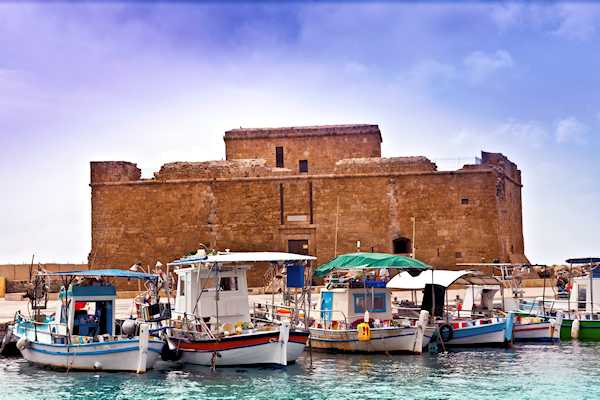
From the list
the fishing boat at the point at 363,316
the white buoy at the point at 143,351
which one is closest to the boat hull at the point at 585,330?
the fishing boat at the point at 363,316

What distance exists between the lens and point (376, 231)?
31609 mm

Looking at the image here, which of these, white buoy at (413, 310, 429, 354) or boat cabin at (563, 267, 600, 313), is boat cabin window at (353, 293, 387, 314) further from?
boat cabin at (563, 267, 600, 313)

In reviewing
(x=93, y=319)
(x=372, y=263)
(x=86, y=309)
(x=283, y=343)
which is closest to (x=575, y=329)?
(x=372, y=263)

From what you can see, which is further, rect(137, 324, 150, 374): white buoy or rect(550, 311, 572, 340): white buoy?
rect(550, 311, 572, 340): white buoy

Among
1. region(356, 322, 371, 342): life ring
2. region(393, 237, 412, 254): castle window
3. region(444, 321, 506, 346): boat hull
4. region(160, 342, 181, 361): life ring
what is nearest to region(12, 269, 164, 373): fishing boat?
region(160, 342, 181, 361): life ring

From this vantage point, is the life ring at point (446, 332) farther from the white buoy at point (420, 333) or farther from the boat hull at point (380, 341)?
the white buoy at point (420, 333)

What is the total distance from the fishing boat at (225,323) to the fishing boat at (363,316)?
39.2 inches

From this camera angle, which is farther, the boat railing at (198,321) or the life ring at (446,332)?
the life ring at (446,332)

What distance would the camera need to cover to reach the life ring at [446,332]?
19.5m

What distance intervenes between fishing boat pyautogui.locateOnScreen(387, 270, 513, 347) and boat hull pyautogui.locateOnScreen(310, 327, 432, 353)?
985 mm

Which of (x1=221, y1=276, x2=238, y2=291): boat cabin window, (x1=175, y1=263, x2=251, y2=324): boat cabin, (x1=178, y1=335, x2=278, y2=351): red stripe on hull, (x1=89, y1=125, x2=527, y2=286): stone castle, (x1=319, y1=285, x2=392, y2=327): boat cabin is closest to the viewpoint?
(x1=178, y1=335, x2=278, y2=351): red stripe on hull

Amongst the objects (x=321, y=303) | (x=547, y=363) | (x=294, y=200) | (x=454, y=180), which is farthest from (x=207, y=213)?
(x=547, y=363)

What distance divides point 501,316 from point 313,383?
7.86 meters

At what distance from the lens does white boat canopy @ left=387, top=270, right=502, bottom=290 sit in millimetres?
20513
